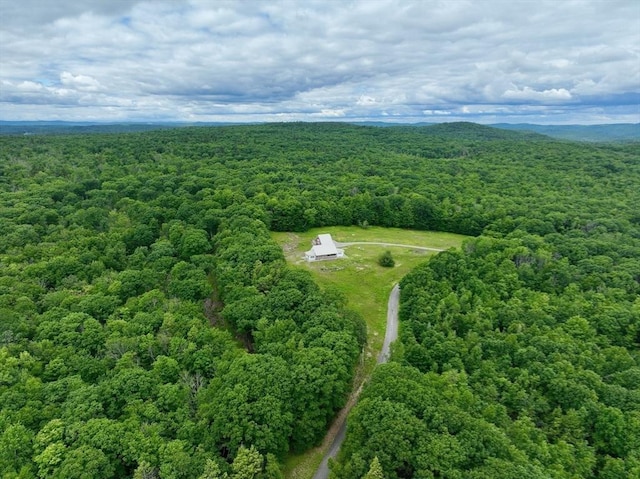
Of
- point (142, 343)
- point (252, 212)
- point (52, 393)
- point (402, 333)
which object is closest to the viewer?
point (52, 393)

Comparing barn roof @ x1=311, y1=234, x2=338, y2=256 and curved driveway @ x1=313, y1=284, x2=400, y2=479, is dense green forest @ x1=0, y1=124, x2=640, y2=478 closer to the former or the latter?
curved driveway @ x1=313, y1=284, x2=400, y2=479

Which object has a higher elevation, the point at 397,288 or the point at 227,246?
the point at 227,246

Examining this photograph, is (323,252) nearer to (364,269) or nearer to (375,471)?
(364,269)

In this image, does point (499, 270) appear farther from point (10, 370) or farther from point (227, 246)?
point (10, 370)

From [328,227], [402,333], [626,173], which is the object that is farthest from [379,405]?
[626,173]

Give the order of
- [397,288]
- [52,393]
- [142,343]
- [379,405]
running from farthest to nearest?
[397,288] < [142,343] < [52,393] < [379,405]

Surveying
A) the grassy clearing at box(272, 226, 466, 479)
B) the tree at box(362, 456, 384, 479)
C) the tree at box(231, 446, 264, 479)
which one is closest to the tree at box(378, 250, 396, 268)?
the grassy clearing at box(272, 226, 466, 479)

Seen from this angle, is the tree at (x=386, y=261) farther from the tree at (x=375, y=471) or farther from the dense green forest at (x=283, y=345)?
the tree at (x=375, y=471)
